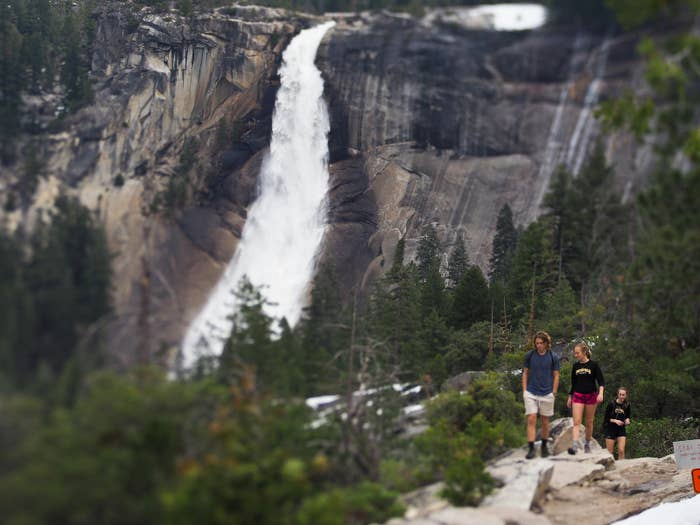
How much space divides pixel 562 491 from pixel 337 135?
549 centimetres

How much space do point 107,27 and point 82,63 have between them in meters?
0.78

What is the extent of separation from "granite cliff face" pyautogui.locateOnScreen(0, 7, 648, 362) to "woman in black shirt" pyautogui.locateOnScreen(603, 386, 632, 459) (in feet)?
9.53

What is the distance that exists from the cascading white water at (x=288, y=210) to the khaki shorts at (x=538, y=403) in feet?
10.4

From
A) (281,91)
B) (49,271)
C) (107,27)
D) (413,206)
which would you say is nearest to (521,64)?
(413,206)

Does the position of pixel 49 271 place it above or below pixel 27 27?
below

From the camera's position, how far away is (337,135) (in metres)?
12.7

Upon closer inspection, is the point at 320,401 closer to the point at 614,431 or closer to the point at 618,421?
the point at 618,421

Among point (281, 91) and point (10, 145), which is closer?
point (10, 145)

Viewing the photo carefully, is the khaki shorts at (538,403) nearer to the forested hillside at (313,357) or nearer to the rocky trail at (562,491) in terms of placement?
the forested hillside at (313,357)

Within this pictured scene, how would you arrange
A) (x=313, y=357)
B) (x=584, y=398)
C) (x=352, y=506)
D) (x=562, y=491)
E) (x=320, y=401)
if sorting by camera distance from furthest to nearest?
(x=584, y=398), (x=562, y=491), (x=313, y=357), (x=320, y=401), (x=352, y=506)

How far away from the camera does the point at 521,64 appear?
16625mm

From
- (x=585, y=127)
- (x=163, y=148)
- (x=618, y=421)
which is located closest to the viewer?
(x=163, y=148)

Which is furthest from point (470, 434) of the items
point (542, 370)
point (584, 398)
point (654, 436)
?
point (654, 436)

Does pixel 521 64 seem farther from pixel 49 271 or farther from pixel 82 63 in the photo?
pixel 49 271
